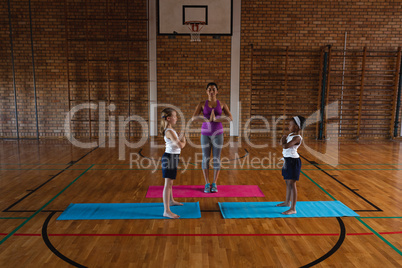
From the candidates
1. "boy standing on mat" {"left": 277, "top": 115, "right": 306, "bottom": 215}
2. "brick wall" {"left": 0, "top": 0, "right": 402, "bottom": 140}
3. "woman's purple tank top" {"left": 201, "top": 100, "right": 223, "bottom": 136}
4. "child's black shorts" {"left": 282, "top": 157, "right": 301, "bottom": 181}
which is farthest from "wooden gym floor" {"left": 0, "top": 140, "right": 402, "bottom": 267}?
"brick wall" {"left": 0, "top": 0, "right": 402, "bottom": 140}

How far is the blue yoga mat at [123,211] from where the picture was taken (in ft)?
12.0

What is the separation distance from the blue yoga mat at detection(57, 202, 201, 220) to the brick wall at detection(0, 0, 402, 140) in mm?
5164

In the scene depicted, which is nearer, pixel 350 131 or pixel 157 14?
pixel 157 14

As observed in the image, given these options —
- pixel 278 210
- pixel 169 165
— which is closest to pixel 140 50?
pixel 169 165

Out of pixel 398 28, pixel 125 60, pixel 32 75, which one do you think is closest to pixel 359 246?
pixel 125 60

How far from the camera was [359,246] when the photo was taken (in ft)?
9.89

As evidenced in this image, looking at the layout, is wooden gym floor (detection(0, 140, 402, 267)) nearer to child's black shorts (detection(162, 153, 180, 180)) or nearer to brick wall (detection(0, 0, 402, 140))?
child's black shorts (detection(162, 153, 180, 180))

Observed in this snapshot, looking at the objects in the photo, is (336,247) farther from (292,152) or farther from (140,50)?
(140,50)

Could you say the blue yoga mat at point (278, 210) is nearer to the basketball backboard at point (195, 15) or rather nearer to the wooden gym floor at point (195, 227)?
the wooden gym floor at point (195, 227)

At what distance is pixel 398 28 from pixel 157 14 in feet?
22.3

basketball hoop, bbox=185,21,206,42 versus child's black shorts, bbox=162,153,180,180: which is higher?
basketball hoop, bbox=185,21,206,42

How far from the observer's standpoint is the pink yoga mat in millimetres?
4438

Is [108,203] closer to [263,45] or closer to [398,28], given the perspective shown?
[263,45]

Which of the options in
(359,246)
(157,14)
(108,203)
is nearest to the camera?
(359,246)
